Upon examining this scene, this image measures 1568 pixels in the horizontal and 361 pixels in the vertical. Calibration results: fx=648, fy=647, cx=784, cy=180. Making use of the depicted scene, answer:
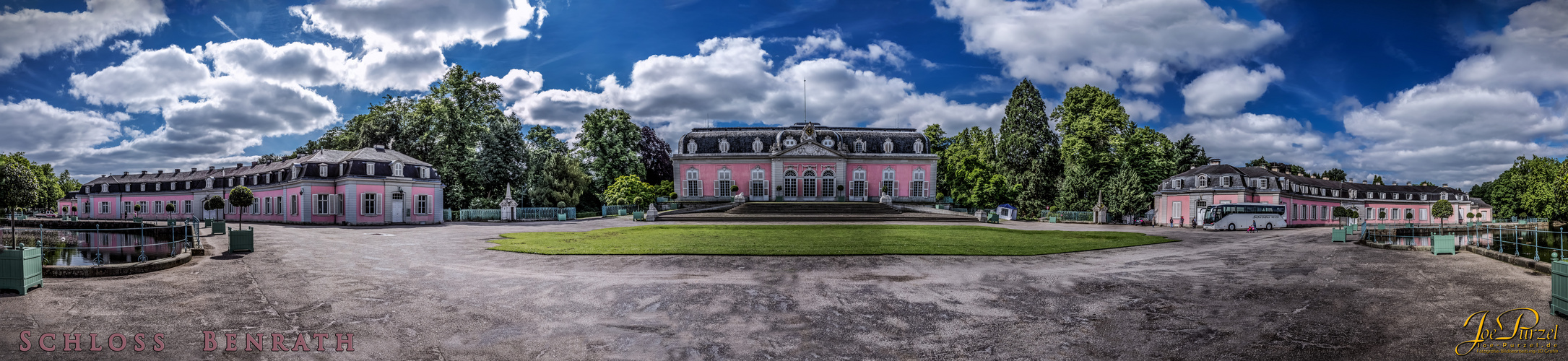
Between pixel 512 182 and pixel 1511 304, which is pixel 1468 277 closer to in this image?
pixel 1511 304

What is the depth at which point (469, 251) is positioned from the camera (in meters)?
16.8

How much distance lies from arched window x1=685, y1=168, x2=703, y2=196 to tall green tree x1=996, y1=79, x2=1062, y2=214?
23508mm

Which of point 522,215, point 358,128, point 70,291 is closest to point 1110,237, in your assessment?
point 70,291

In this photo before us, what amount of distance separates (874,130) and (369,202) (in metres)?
36.4

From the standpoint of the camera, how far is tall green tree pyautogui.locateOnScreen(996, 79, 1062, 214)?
1693 inches

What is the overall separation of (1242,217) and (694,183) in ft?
121

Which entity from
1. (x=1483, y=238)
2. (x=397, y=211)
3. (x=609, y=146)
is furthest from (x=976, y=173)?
(x=397, y=211)

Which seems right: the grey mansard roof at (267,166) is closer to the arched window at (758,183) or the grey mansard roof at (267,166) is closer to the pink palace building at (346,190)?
the pink palace building at (346,190)

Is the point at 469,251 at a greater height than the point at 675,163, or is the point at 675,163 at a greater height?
the point at 675,163

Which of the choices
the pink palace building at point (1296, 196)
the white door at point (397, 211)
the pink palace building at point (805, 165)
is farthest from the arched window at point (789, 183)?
the white door at point (397, 211)

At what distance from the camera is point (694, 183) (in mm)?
53344

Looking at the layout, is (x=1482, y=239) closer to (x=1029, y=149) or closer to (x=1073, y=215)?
(x=1073, y=215)

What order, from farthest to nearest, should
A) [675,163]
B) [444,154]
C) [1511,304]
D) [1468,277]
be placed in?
[675,163] → [444,154] → [1468,277] → [1511,304]

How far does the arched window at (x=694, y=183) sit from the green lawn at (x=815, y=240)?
84.5 feet
